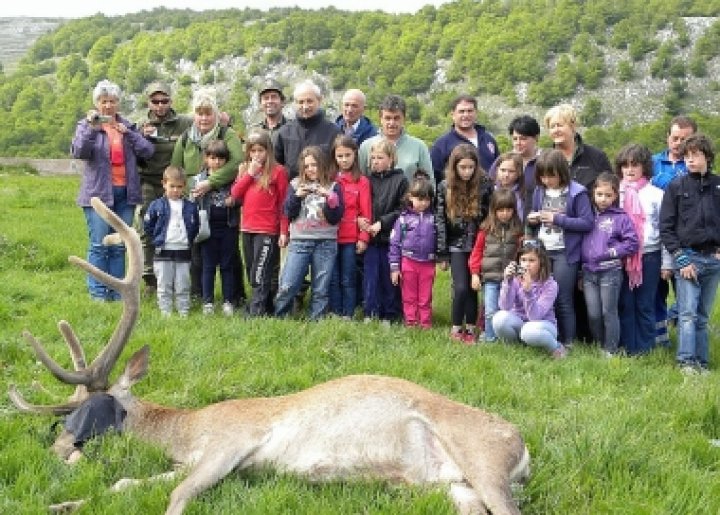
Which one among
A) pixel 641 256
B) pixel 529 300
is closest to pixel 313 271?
pixel 529 300

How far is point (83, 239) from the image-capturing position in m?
15.1

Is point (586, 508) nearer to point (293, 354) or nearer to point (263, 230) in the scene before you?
point (293, 354)

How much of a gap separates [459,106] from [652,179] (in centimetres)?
233

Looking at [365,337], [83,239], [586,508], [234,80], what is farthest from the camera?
[234,80]

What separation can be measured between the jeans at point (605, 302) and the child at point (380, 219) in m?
2.16

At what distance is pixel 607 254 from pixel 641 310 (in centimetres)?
94

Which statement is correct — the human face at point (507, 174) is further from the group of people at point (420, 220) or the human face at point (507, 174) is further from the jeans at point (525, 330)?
the jeans at point (525, 330)

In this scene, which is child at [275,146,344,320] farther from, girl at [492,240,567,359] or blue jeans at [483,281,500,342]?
girl at [492,240,567,359]

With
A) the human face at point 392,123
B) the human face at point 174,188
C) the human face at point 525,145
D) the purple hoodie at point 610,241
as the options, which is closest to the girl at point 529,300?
the purple hoodie at point 610,241

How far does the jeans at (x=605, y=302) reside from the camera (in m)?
8.34

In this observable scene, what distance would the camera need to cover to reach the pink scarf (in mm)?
8398

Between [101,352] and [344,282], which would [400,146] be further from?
[101,352]

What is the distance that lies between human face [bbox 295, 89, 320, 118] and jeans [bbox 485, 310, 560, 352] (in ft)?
10.5

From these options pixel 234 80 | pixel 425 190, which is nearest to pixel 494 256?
pixel 425 190
